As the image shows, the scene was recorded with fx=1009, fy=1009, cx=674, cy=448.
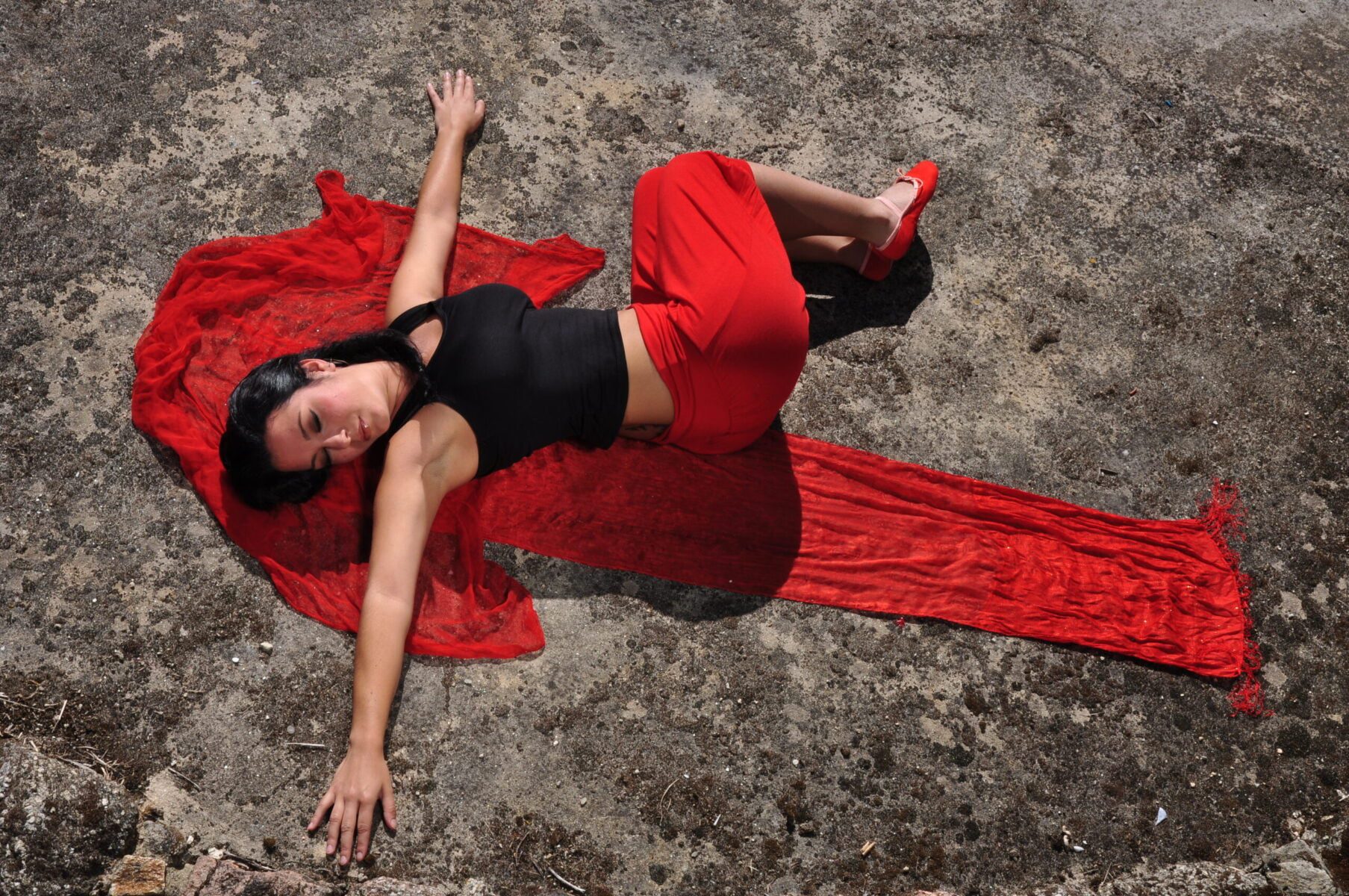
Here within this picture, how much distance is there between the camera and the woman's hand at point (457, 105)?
416cm

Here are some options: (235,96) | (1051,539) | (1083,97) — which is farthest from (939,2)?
(235,96)

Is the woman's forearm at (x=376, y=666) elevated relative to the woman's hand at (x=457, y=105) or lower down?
lower down

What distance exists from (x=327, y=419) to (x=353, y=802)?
1.21 meters

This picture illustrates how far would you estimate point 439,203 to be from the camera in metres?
3.92

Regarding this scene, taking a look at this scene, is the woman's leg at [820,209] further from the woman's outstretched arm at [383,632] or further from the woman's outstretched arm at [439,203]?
the woman's outstretched arm at [383,632]

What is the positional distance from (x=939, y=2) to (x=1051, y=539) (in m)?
2.59

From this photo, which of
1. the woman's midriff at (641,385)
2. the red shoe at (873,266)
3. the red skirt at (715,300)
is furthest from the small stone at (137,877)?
the red shoe at (873,266)

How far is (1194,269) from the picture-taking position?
427cm

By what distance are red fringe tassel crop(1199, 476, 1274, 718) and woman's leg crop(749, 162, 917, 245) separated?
5.34 feet

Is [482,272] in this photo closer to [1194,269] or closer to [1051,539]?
[1051,539]

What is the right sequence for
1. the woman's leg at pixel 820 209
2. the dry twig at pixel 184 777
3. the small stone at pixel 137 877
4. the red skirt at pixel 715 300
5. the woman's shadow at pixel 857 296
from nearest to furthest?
1. the small stone at pixel 137 877
2. the dry twig at pixel 184 777
3. the red skirt at pixel 715 300
4. the woman's leg at pixel 820 209
5. the woman's shadow at pixel 857 296

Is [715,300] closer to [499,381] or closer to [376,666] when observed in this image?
[499,381]

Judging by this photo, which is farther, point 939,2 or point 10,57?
point 939,2

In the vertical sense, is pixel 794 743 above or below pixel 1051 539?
below
